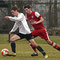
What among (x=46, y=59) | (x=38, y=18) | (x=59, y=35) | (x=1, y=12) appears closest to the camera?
(x=46, y=59)

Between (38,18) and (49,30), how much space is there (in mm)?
9600

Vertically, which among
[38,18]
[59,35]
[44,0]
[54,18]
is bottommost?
[59,35]

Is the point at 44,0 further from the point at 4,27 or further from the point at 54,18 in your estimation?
the point at 4,27

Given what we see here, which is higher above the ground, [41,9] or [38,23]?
[38,23]

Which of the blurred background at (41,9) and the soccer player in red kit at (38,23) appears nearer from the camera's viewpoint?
the soccer player in red kit at (38,23)

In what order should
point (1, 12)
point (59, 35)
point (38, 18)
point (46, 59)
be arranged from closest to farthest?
point (46, 59) → point (38, 18) → point (1, 12) → point (59, 35)

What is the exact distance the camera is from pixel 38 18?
392 inches

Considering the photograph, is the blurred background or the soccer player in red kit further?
the blurred background

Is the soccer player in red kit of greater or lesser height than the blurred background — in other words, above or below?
above

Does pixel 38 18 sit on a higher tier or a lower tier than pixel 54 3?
higher

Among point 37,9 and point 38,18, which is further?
point 37,9

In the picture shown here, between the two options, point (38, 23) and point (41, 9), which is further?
point (41, 9)

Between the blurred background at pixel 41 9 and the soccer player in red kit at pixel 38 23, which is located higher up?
the soccer player in red kit at pixel 38 23

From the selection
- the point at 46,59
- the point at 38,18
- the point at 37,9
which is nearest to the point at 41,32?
the point at 38,18
